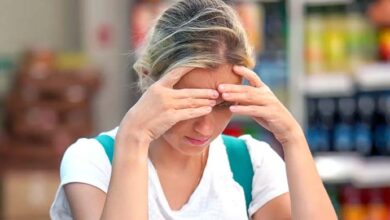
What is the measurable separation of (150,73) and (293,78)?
10.3 ft

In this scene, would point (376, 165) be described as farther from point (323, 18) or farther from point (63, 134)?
point (63, 134)

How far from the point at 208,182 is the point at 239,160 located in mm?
104

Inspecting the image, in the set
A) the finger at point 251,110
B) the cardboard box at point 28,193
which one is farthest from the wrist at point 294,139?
the cardboard box at point 28,193

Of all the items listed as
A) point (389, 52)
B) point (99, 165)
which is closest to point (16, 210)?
point (389, 52)

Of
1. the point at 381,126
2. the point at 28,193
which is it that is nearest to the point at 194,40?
the point at 381,126

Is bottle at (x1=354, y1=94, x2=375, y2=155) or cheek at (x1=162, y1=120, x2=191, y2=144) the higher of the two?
cheek at (x1=162, y1=120, x2=191, y2=144)

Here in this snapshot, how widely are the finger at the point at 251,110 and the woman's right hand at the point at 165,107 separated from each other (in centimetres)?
6

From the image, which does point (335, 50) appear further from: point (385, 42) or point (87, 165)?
point (87, 165)

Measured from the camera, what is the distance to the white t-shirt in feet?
7.85

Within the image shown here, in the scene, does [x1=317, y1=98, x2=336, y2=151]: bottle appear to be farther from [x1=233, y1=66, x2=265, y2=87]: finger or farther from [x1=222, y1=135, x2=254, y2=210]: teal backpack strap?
[x1=233, y1=66, x2=265, y2=87]: finger

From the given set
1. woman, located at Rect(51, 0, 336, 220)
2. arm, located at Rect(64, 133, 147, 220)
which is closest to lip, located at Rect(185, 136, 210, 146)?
woman, located at Rect(51, 0, 336, 220)

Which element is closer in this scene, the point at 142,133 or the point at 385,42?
the point at 142,133

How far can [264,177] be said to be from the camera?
248 cm

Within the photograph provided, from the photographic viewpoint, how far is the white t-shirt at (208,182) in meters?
2.39
